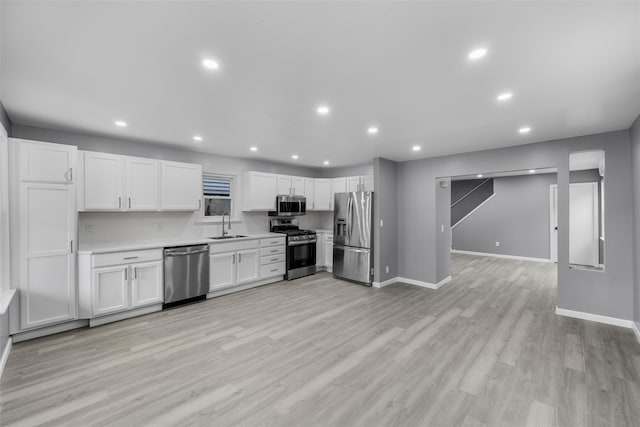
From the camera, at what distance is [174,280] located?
409 cm

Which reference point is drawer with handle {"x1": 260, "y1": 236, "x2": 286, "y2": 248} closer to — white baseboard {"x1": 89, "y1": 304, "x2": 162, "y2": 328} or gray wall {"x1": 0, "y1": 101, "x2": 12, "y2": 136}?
white baseboard {"x1": 89, "y1": 304, "x2": 162, "y2": 328}

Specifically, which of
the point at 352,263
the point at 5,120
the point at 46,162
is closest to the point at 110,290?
the point at 46,162

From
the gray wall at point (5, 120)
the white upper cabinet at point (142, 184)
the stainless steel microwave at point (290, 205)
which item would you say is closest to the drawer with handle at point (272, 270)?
the stainless steel microwave at point (290, 205)

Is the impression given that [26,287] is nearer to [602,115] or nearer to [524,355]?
[524,355]

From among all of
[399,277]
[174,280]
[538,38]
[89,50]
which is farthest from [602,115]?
[174,280]

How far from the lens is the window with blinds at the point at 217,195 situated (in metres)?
5.16

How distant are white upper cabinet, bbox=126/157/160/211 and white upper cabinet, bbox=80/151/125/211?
10 centimetres

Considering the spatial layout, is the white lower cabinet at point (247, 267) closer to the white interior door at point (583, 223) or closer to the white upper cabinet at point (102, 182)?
the white upper cabinet at point (102, 182)

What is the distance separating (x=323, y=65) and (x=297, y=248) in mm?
4342

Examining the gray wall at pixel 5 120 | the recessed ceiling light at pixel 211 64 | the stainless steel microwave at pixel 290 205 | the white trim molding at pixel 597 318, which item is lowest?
the white trim molding at pixel 597 318

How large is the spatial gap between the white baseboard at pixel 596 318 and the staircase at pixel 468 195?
5142 millimetres

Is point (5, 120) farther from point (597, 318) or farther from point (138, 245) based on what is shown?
point (597, 318)

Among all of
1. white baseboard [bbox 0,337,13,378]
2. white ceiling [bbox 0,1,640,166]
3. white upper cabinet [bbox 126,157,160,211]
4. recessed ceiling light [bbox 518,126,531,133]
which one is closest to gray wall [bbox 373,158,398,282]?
white ceiling [bbox 0,1,640,166]

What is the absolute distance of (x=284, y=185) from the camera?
6012mm
